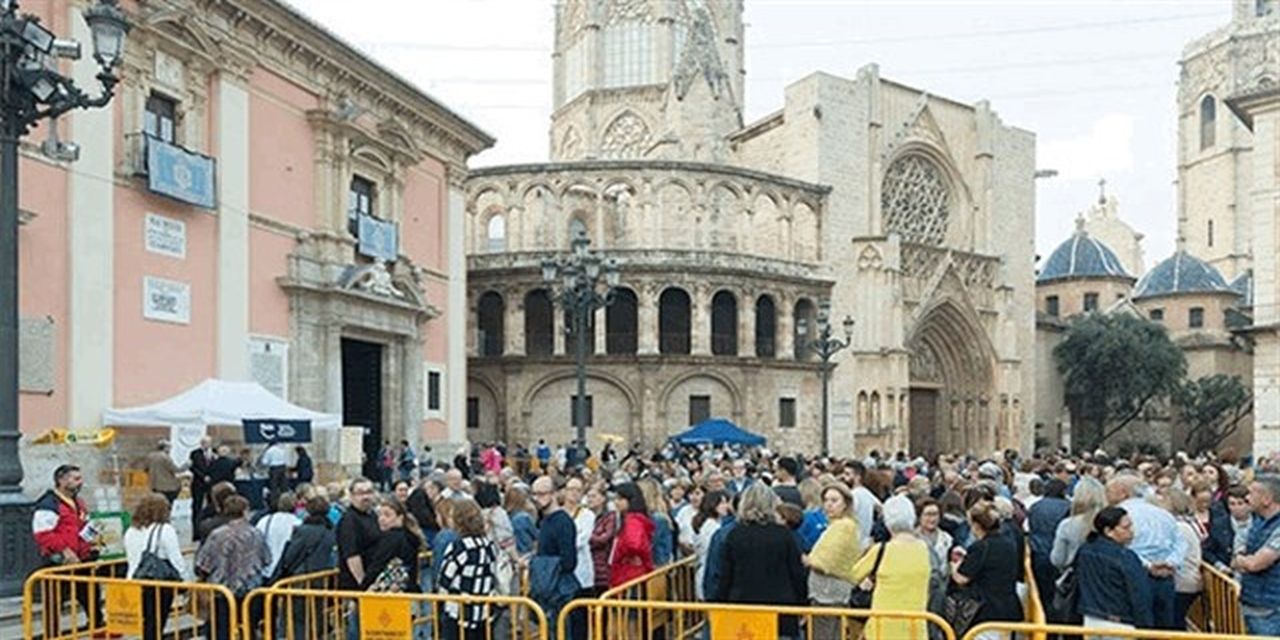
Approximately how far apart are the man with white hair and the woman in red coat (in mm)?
4127

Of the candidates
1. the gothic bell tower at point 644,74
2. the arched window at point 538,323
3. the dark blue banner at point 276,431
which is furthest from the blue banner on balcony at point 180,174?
the gothic bell tower at point 644,74

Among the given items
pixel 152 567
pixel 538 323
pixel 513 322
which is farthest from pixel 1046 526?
pixel 538 323

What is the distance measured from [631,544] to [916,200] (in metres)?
41.4

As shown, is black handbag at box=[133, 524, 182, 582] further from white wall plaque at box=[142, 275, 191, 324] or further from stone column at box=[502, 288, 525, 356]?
stone column at box=[502, 288, 525, 356]

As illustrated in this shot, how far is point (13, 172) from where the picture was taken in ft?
33.1

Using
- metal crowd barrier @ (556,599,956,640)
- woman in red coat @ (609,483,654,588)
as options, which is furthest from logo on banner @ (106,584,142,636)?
woman in red coat @ (609,483,654,588)

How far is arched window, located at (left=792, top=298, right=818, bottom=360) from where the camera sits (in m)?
42.5

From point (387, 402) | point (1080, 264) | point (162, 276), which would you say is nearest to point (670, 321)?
point (387, 402)

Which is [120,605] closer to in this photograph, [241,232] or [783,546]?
[783,546]

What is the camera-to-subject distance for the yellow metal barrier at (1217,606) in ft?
29.4

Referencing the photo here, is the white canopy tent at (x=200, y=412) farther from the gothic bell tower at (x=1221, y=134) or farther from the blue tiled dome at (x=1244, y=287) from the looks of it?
the gothic bell tower at (x=1221, y=134)

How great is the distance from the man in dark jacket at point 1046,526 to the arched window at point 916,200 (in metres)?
36.4

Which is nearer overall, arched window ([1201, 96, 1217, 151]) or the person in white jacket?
the person in white jacket

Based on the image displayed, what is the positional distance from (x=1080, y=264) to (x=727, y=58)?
22294 millimetres
